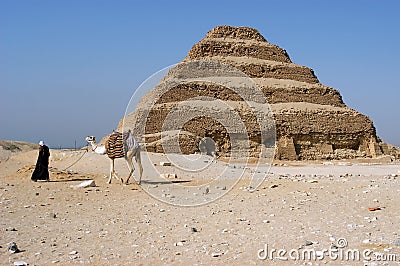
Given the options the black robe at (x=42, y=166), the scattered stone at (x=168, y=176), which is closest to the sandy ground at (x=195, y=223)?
the black robe at (x=42, y=166)

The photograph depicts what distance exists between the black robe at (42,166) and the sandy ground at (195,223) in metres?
0.36

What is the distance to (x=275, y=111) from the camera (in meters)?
41.9

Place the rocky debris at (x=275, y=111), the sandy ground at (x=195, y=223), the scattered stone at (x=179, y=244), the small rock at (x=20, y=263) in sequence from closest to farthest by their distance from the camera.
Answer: the small rock at (x=20, y=263) → the sandy ground at (x=195, y=223) → the scattered stone at (x=179, y=244) → the rocky debris at (x=275, y=111)

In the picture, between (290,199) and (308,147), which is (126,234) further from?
(308,147)

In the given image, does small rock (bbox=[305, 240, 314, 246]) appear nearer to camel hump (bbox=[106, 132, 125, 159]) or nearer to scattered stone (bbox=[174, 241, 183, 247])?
scattered stone (bbox=[174, 241, 183, 247])

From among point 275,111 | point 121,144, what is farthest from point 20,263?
point 275,111

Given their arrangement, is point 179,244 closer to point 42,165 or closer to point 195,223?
point 195,223

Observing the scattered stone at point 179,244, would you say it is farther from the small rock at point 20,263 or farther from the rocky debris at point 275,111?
the rocky debris at point 275,111

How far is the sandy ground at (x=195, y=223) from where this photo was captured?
5.78 metres

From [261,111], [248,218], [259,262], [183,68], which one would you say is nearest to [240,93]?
[261,111]

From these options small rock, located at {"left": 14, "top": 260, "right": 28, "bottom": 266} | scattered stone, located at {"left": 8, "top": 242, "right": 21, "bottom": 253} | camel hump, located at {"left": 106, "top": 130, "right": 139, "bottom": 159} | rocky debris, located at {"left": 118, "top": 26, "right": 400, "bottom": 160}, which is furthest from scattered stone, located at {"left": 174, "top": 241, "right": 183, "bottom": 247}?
rocky debris, located at {"left": 118, "top": 26, "right": 400, "bottom": 160}

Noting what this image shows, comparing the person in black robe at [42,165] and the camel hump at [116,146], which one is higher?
the camel hump at [116,146]

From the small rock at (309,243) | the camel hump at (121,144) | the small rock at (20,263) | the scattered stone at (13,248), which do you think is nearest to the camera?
the small rock at (20,263)

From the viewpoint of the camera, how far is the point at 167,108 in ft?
122
